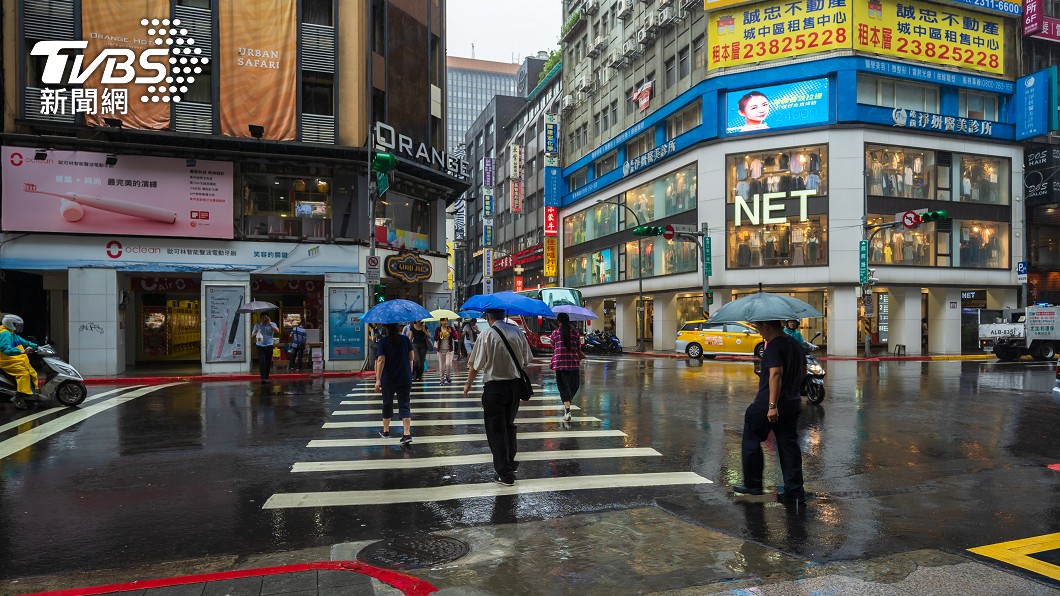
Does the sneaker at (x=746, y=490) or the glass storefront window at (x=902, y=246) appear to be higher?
the glass storefront window at (x=902, y=246)

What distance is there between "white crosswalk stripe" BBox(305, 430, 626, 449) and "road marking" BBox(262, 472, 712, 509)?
7.73 feet

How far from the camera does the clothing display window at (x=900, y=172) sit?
31.2 metres

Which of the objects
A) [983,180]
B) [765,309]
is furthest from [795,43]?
[765,309]

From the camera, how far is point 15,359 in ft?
38.4

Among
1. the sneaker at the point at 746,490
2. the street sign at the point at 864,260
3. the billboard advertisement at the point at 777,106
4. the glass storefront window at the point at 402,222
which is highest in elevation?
the billboard advertisement at the point at 777,106

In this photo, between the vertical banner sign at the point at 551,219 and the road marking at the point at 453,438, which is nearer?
the road marking at the point at 453,438

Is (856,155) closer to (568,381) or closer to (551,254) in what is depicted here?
(568,381)

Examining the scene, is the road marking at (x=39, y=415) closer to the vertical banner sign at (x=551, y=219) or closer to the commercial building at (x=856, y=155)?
the commercial building at (x=856, y=155)

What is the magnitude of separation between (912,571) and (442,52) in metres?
29.2

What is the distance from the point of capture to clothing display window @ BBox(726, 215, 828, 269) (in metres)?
31.4

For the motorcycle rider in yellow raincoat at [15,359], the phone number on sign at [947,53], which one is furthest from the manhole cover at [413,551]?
the phone number on sign at [947,53]

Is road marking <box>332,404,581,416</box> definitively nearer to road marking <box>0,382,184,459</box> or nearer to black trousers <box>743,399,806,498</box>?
road marking <box>0,382,184,459</box>

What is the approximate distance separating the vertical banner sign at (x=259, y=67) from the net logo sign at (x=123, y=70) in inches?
39.8

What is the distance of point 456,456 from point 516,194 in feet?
188
